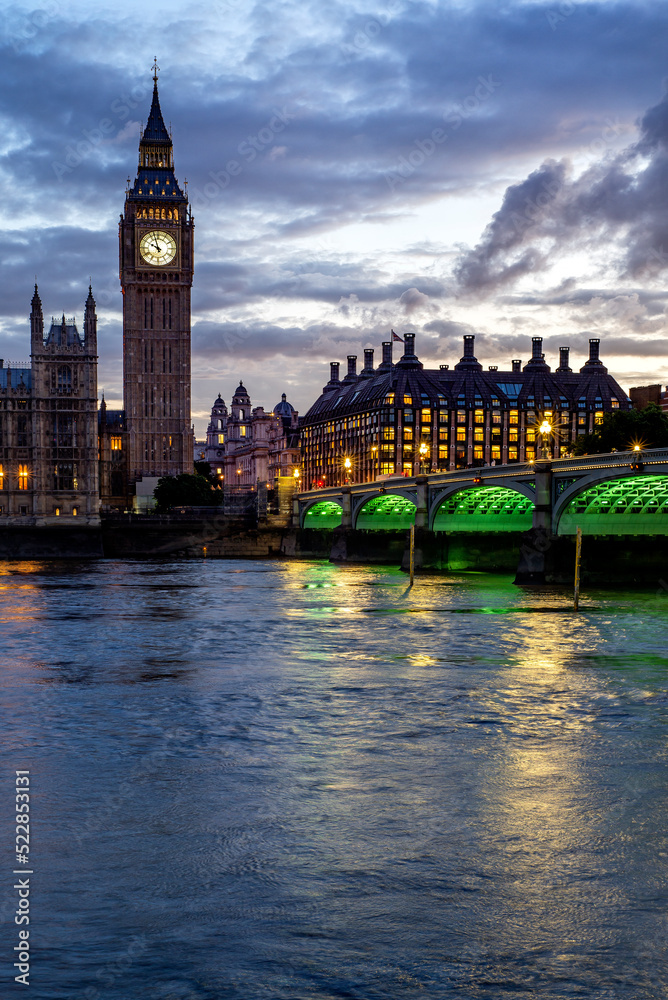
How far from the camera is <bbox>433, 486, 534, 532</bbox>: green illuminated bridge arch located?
77.1m

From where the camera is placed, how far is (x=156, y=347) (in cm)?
15700

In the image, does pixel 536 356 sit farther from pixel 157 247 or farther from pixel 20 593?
pixel 20 593

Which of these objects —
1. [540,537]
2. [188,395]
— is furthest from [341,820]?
[188,395]

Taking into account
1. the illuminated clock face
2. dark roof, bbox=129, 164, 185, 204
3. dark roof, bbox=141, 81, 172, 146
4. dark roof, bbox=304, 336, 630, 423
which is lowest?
dark roof, bbox=304, 336, 630, 423


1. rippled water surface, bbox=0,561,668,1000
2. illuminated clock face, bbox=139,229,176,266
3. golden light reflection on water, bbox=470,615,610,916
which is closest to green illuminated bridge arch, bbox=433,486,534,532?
rippled water surface, bbox=0,561,668,1000

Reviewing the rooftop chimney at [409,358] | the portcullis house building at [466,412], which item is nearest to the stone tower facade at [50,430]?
the portcullis house building at [466,412]

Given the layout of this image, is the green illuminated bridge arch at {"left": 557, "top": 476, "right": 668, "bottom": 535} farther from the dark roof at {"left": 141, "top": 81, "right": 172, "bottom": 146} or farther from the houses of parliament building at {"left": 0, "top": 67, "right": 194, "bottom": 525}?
the dark roof at {"left": 141, "top": 81, "right": 172, "bottom": 146}

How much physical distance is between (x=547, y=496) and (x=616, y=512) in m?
5.04

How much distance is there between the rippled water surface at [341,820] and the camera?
10.2m

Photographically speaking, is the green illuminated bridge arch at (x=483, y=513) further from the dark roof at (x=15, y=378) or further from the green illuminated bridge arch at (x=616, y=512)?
the dark roof at (x=15, y=378)

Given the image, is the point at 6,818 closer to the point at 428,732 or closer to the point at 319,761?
the point at 319,761

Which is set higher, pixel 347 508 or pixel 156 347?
pixel 156 347

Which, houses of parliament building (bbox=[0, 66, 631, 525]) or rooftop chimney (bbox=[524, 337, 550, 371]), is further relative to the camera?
rooftop chimney (bbox=[524, 337, 550, 371])

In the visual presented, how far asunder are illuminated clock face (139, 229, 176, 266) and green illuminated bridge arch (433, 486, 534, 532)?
308ft
